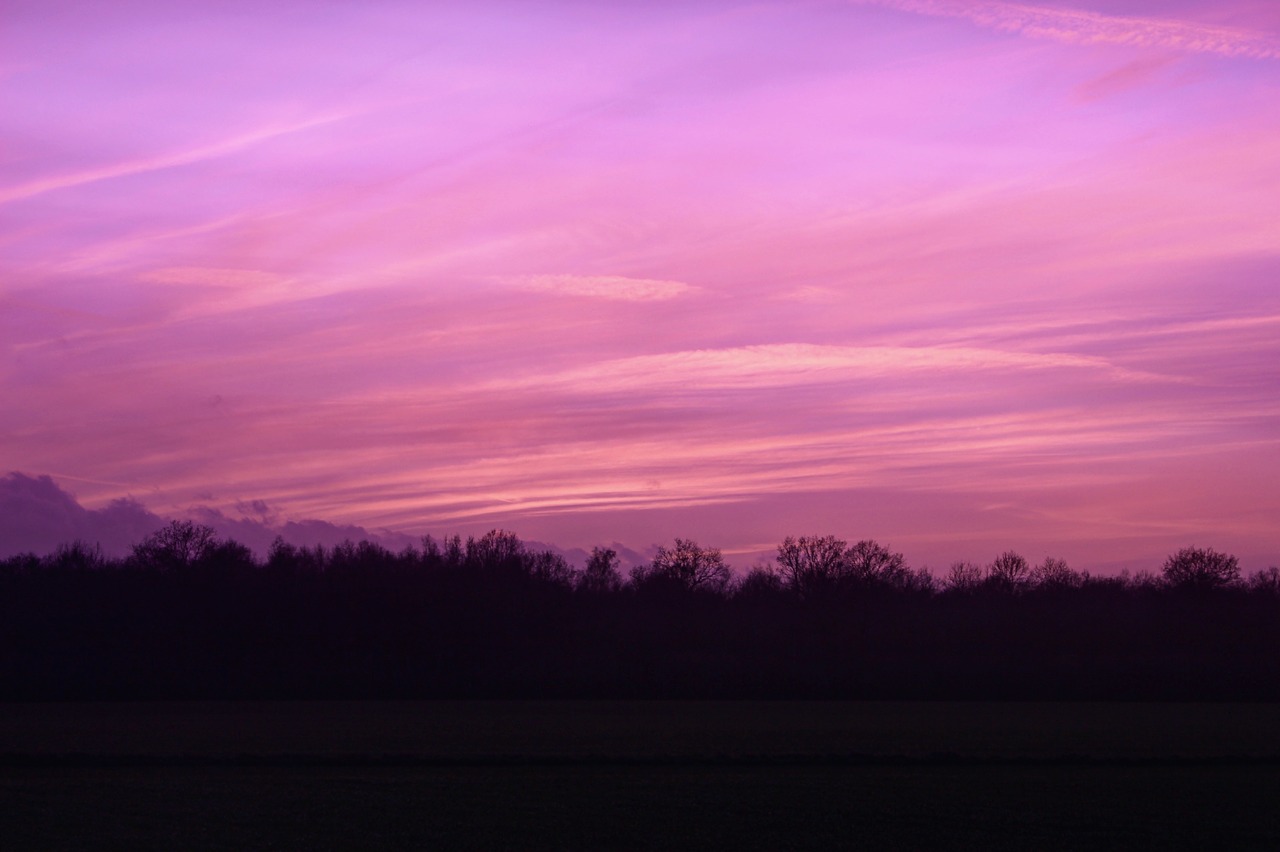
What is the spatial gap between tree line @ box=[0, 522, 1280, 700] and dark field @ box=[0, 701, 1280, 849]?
21485 millimetres

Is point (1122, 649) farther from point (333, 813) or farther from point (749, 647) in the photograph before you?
point (333, 813)

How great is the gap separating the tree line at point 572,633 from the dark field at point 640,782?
846 inches

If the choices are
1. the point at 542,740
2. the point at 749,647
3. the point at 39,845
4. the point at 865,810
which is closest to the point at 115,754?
the point at 542,740

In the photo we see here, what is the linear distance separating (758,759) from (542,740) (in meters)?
10.6

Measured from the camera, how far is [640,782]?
98.9ft

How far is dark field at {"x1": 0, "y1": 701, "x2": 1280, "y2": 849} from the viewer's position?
21.7 meters

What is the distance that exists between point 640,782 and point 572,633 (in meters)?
69.7

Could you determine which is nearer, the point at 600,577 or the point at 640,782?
the point at 640,782

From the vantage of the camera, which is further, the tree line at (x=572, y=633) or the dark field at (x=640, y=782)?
the tree line at (x=572, y=633)

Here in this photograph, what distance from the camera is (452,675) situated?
267 ft

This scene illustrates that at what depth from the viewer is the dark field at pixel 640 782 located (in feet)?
71.3

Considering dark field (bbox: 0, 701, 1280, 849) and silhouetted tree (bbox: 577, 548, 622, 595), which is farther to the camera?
silhouetted tree (bbox: 577, 548, 622, 595)

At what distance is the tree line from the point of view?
77.5 metres

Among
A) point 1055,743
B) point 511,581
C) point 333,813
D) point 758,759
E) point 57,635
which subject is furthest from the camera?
point 511,581
